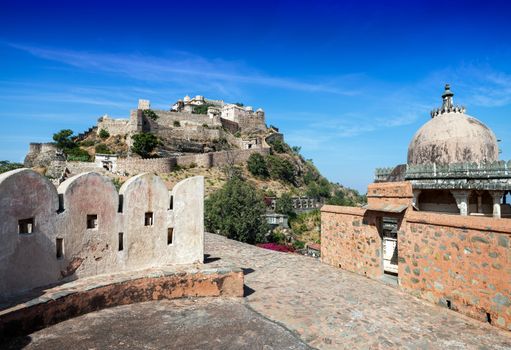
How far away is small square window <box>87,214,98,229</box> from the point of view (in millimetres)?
6395

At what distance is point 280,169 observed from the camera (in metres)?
54.3

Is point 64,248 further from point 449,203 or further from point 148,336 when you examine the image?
point 449,203

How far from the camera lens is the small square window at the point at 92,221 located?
6395 mm

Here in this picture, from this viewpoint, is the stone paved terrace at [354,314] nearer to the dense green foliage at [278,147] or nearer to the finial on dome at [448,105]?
the finial on dome at [448,105]

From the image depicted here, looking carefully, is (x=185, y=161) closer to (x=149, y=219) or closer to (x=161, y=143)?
Answer: (x=161, y=143)

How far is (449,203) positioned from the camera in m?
12.8

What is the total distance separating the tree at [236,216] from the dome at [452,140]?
39.1 ft

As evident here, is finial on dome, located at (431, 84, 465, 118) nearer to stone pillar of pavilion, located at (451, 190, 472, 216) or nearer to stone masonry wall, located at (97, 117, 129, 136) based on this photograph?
stone pillar of pavilion, located at (451, 190, 472, 216)

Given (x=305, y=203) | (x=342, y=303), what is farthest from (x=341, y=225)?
(x=305, y=203)

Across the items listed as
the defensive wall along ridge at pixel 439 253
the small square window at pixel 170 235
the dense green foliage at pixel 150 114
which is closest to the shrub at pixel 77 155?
the dense green foliage at pixel 150 114

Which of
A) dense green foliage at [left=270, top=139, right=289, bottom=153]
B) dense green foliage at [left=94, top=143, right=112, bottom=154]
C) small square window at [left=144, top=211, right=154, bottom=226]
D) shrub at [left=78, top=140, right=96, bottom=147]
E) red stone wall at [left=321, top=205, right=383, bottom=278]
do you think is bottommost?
red stone wall at [left=321, top=205, right=383, bottom=278]

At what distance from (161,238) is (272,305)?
2723mm

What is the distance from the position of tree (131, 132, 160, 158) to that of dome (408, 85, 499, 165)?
38.5 m

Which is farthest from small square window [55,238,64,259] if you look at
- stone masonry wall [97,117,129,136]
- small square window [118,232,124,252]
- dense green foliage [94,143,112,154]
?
stone masonry wall [97,117,129,136]
